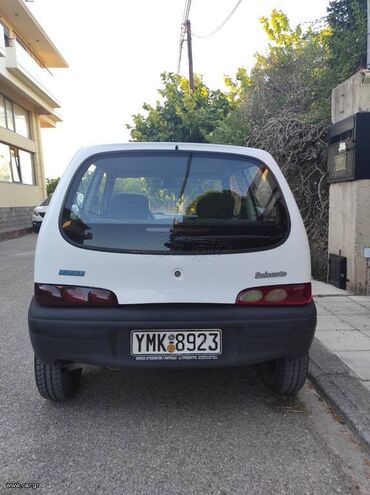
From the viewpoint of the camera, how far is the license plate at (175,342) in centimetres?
258

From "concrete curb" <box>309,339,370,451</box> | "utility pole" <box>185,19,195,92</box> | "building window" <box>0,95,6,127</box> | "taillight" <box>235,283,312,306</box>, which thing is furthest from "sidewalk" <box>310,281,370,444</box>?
"building window" <box>0,95,6,127</box>

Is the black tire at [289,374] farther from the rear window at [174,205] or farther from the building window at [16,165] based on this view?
the building window at [16,165]

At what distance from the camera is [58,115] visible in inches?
1004

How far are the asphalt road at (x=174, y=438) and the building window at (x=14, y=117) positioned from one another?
16.7 meters

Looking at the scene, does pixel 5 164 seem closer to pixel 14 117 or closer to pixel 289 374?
pixel 14 117

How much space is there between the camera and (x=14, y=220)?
Answer: 17438 mm

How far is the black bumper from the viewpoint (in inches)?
100

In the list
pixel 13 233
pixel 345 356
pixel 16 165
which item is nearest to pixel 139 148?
pixel 345 356

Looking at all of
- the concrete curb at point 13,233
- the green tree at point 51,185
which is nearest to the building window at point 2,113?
the concrete curb at point 13,233

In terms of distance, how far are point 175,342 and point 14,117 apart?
1929cm

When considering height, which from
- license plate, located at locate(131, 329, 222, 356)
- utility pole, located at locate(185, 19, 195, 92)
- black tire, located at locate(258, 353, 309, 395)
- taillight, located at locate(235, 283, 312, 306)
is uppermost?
utility pole, located at locate(185, 19, 195, 92)

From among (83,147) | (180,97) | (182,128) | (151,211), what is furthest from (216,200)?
(180,97)

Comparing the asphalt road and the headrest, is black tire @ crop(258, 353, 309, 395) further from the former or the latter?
the headrest

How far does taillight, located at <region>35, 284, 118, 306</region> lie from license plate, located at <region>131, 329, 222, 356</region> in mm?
246
